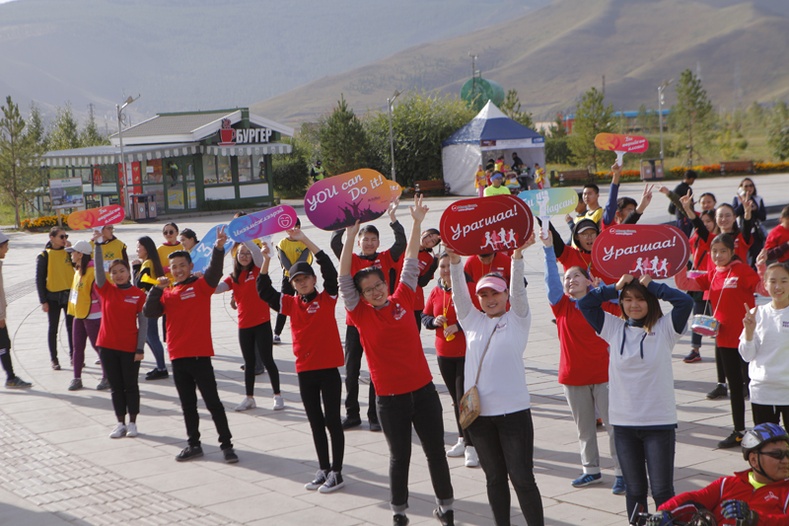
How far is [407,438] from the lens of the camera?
616 centimetres

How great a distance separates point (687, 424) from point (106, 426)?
561 cm

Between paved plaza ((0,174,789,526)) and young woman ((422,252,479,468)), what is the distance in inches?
10.4

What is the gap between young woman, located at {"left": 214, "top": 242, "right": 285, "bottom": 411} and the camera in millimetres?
9531

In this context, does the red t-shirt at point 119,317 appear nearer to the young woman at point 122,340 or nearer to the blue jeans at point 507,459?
the young woman at point 122,340

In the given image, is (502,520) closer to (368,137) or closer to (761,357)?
(761,357)

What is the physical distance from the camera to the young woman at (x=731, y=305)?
7.56 m

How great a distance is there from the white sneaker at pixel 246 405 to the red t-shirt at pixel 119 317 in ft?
4.43

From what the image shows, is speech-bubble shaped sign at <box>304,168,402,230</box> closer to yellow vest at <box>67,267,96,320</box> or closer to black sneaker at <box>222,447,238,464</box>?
black sneaker at <box>222,447,238,464</box>

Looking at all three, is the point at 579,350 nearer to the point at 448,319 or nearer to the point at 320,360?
the point at 448,319

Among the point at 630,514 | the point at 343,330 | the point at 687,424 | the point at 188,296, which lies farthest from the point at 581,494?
the point at 343,330

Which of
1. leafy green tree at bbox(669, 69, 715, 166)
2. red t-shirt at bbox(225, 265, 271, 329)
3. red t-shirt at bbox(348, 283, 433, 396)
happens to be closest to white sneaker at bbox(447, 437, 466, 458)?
red t-shirt at bbox(348, 283, 433, 396)

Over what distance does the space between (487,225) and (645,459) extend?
173 cm

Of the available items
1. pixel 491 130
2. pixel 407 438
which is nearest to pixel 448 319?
pixel 407 438

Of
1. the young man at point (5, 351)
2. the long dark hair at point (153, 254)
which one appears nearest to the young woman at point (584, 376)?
the long dark hair at point (153, 254)
